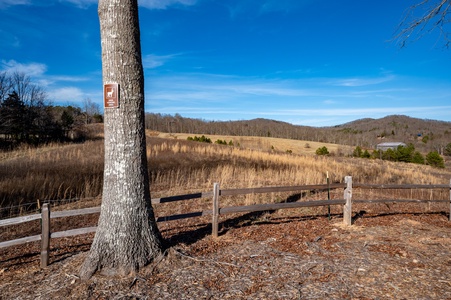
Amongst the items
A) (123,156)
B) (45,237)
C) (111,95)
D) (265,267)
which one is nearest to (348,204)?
(265,267)

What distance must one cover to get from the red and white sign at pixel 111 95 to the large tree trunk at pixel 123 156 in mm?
53

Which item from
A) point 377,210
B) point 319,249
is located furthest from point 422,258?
point 377,210

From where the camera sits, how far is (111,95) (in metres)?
4.12

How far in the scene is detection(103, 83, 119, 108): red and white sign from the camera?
4.11 m

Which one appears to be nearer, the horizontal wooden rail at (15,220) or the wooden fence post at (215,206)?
the horizontal wooden rail at (15,220)

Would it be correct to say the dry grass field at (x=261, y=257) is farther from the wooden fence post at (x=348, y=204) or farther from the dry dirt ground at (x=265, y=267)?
the wooden fence post at (x=348, y=204)

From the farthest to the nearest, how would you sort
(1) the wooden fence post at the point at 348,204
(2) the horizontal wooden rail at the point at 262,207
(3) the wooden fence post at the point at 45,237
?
1. (1) the wooden fence post at the point at 348,204
2. (2) the horizontal wooden rail at the point at 262,207
3. (3) the wooden fence post at the point at 45,237

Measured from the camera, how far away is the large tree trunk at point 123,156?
4.11 meters

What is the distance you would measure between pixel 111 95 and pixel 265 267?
3.61 metres

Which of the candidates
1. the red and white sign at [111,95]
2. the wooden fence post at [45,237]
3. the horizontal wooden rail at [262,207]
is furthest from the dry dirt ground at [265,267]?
the red and white sign at [111,95]

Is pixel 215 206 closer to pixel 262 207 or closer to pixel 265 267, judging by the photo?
pixel 262 207

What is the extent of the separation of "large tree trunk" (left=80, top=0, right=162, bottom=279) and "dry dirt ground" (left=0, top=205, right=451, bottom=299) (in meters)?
0.31

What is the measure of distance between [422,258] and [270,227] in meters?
3.11

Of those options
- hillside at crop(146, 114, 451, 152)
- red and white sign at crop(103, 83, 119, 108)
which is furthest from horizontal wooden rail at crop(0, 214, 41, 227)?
hillside at crop(146, 114, 451, 152)
